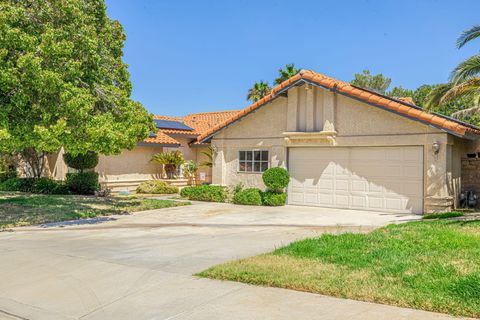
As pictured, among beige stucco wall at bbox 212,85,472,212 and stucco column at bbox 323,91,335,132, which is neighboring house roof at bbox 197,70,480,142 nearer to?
beige stucco wall at bbox 212,85,472,212

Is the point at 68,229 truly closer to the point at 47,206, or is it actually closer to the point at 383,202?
the point at 47,206

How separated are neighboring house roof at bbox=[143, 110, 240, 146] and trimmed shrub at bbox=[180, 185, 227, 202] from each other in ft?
12.4

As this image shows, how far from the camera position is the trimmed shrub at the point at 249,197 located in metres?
17.7

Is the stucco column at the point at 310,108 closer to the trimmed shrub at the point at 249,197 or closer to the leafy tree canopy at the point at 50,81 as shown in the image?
the trimmed shrub at the point at 249,197

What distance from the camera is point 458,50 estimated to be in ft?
43.2

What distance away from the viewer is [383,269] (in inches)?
269

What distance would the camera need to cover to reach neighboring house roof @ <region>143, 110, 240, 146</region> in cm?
2546

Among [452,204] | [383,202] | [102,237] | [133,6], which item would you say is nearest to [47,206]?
[102,237]

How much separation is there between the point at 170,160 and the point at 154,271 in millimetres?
17622

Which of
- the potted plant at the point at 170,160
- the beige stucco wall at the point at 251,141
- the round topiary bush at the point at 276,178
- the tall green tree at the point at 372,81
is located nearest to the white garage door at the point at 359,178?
the round topiary bush at the point at 276,178

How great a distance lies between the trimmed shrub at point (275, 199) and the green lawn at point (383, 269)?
7.72 m

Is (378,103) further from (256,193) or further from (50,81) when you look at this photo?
(50,81)

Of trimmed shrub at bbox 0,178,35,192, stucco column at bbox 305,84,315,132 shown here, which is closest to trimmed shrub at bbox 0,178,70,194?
trimmed shrub at bbox 0,178,35,192

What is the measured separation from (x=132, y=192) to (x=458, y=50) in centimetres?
1675
